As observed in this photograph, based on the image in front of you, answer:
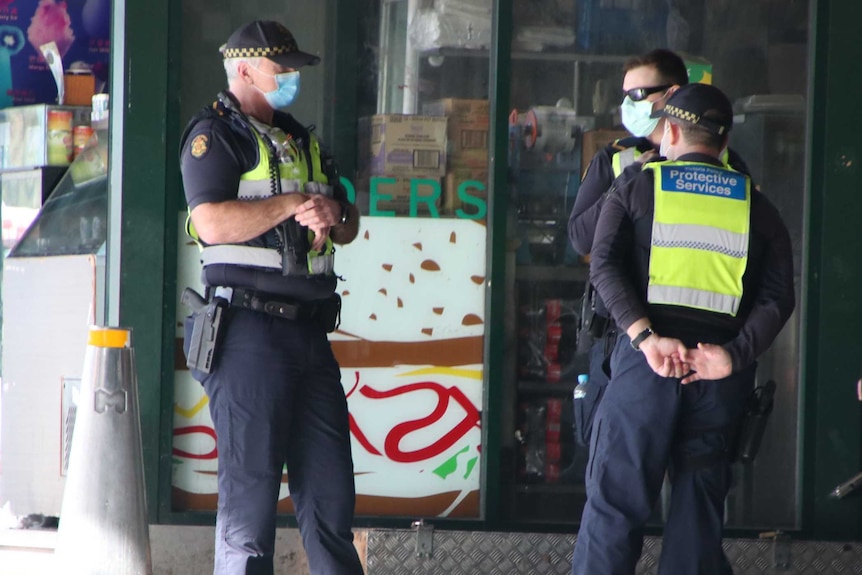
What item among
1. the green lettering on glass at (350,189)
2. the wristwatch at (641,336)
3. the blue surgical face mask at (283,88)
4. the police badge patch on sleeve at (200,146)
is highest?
the blue surgical face mask at (283,88)

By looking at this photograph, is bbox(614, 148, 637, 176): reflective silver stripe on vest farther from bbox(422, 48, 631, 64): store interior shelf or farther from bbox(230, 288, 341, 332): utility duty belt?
bbox(230, 288, 341, 332): utility duty belt

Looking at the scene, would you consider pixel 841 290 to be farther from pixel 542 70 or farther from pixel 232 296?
pixel 232 296

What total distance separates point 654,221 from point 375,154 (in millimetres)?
1807

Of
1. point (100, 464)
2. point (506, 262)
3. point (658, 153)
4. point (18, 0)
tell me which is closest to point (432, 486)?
point (506, 262)

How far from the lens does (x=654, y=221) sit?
3992 mm

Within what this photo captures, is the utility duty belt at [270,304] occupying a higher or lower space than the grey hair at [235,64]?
lower

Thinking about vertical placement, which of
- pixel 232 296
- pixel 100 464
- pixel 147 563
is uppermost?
pixel 232 296

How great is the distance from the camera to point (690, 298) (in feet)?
13.1

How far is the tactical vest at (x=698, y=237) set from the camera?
13.1 ft

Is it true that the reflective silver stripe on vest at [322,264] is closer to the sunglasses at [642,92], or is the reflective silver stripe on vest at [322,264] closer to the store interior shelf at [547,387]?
the sunglasses at [642,92]

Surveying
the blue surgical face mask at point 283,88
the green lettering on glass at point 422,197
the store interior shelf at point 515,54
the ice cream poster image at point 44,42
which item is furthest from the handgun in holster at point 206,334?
the ice cream poster image at point 44,42

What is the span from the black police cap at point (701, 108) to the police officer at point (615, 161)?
31 centimetres

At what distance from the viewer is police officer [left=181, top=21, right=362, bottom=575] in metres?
4.04

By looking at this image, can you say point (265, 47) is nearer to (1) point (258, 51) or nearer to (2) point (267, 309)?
(1) point (258, 51)
